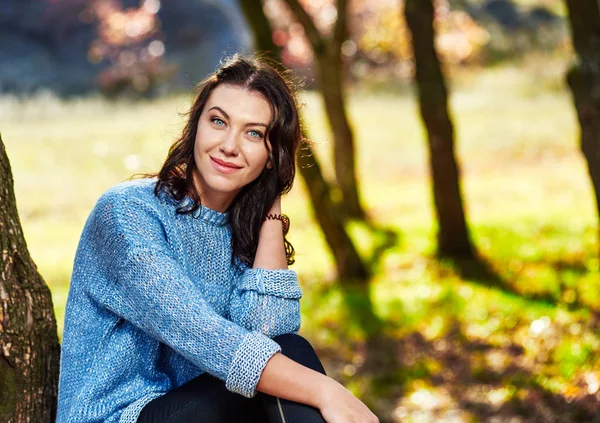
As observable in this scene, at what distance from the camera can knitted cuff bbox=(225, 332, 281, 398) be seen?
216cm

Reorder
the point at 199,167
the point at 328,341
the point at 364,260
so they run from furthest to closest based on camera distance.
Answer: the point at 364,260, the point at 328,341, the point at 199,167

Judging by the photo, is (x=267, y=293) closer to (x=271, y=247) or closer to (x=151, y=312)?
(x=271, y=247)

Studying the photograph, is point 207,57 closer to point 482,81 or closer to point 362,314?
point 482,81

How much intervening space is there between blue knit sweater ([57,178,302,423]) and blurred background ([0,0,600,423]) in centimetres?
52

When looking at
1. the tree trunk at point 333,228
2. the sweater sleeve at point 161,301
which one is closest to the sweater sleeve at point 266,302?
the sweater sleeve at point 161,301

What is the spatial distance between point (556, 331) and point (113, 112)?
13433mm

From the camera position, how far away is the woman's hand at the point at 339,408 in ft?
7.15

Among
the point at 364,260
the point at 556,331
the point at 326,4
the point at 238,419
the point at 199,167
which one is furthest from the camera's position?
the point at 326,4

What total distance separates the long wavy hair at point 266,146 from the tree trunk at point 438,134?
4647 mm

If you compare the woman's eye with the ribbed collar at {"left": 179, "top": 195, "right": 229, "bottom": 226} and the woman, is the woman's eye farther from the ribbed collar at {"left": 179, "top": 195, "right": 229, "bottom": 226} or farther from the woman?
the ribbed collar at {"left": 179, "top": 195, "right": 229, "bottom": 226}

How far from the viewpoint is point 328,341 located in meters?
5.85

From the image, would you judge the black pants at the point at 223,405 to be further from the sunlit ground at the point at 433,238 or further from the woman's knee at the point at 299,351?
the sunlit ground at the point at 433,238

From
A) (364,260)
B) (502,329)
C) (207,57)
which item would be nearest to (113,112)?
(207,57)

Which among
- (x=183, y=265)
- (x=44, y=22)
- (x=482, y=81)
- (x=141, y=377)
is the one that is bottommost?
(x=482, y=81)
